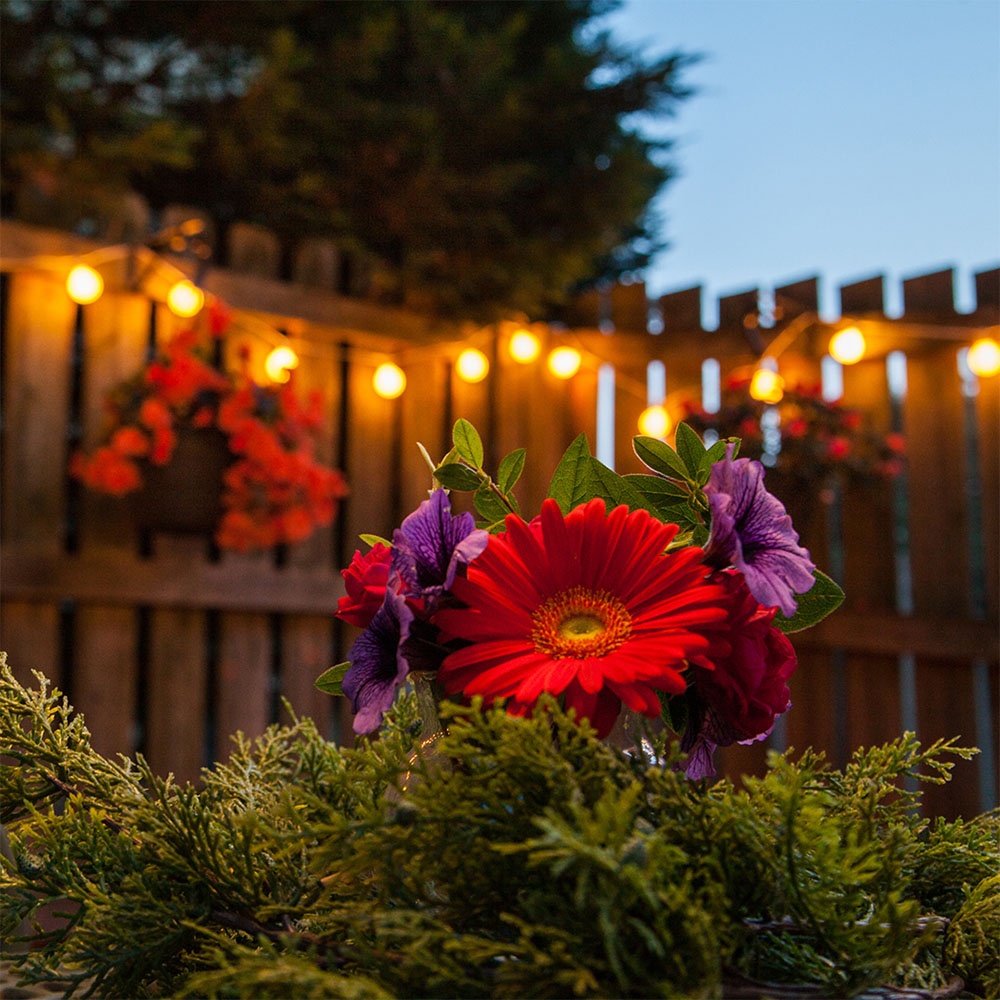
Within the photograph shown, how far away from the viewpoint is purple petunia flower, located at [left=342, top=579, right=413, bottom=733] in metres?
0.48

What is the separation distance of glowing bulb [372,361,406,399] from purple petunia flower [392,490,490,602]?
2571 millimetres

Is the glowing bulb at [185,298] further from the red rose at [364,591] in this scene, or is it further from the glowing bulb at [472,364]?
the red rose at [364,591]

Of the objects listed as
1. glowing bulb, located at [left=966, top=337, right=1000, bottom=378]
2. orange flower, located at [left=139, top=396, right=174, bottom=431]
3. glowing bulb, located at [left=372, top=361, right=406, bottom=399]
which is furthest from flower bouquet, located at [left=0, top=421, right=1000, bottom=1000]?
glowing bulb, located at [left=372, top=361, right=406, bottom=399]

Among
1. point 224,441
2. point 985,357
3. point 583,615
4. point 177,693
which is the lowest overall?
point 177,693

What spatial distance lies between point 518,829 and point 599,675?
75 mm

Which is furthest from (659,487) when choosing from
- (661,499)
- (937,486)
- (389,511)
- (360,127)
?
(360,127)

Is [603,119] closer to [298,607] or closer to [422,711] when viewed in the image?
[298,607]

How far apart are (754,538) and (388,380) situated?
8.61 feet

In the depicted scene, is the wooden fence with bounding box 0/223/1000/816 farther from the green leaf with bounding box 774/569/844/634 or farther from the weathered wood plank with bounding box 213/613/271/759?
the green leaf with bounding box 774/569/844/634

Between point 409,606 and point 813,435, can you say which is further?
point 813,435

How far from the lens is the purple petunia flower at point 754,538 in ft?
1.50

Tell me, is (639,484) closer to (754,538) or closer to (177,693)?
(754,538)

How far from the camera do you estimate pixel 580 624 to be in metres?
0.49

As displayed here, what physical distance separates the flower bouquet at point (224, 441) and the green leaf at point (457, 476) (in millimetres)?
2069
